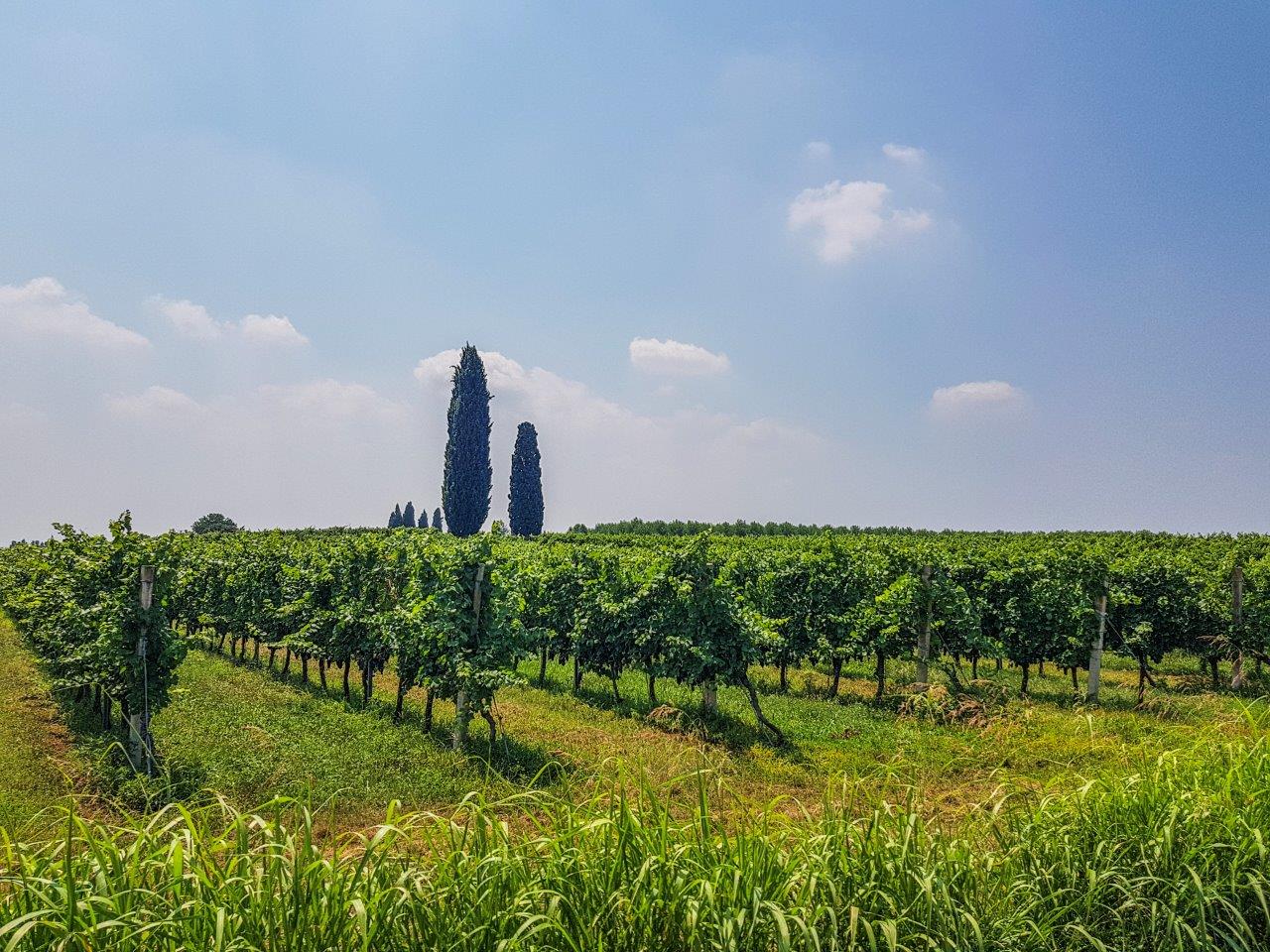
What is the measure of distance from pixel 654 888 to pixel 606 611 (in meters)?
16.5

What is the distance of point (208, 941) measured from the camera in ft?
8.03

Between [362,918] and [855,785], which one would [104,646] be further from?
[855,785]

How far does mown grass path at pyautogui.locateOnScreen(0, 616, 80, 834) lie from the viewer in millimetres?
9133

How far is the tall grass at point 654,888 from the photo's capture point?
251 cm

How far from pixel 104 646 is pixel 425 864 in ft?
35.9

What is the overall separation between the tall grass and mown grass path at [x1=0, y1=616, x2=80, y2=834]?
4.70 meters

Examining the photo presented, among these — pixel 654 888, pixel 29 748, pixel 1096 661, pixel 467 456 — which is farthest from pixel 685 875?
pixel 467 456

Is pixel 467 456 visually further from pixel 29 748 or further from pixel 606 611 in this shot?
pixel 29 748

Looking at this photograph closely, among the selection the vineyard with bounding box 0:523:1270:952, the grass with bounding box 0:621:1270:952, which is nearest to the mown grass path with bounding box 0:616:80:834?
the vineyard with bounding box 0:523:1270:952

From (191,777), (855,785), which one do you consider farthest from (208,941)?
(191,777)

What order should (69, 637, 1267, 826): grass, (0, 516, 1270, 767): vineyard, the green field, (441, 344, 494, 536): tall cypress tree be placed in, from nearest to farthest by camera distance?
1. the green field
2. (69, 637, 1267, 826): grass
3. (0, 516, 1270, 767): vineyard
4. (441, 344, 494, 536): tall cypress tree

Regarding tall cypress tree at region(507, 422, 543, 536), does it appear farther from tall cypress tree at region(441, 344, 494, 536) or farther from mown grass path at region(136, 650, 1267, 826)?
mown grass path at region(136, 650, 1267, 826)

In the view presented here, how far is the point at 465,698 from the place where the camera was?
43.4ft

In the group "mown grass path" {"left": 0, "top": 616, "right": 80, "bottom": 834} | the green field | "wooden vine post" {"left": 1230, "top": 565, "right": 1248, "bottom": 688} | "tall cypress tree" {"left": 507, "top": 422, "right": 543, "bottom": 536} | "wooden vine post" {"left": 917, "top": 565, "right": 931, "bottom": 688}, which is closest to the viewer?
"mown grass path" {"left": 0, "top": 616, "right": 80, "bottom": 834}
